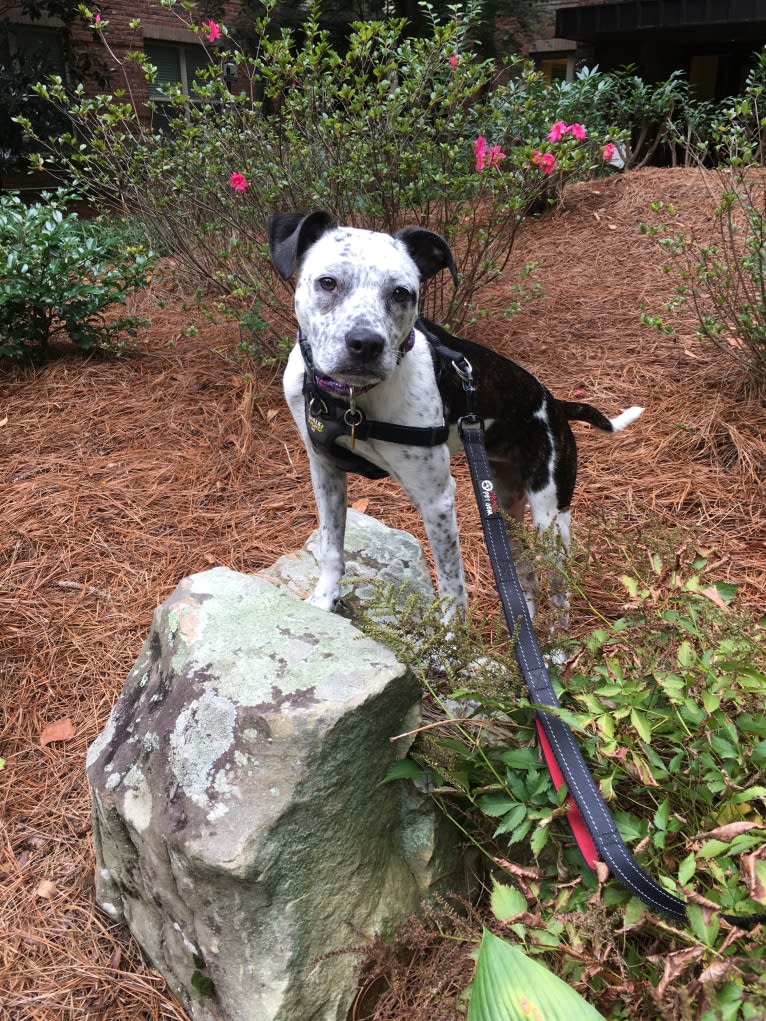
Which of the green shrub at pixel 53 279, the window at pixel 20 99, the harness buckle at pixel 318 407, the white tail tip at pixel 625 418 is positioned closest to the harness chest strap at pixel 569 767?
the harness buckle at pixel 318 407

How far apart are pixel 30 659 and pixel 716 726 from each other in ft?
8.72

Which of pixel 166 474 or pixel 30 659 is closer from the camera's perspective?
pixel 30 659

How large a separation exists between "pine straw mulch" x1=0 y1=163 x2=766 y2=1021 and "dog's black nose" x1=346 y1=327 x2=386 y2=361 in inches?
34.7

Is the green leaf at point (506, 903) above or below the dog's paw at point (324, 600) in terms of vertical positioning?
above

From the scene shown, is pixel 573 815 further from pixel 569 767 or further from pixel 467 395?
pixel 467 395

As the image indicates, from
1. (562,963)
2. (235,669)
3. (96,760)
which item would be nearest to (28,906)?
(96,760)

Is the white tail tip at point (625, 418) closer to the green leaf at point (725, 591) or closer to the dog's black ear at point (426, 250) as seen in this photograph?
the dog's black ear at point (426, 250)

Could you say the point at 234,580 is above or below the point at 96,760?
above

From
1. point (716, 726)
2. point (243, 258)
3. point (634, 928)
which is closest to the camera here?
point (634, 928)

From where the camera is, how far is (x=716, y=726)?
1.70m

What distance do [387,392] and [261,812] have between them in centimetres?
127

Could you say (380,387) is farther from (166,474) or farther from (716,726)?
(166,474)

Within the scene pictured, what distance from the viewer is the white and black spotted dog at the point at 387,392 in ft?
7.02

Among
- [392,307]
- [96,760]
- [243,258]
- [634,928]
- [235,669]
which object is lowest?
[96,760]
